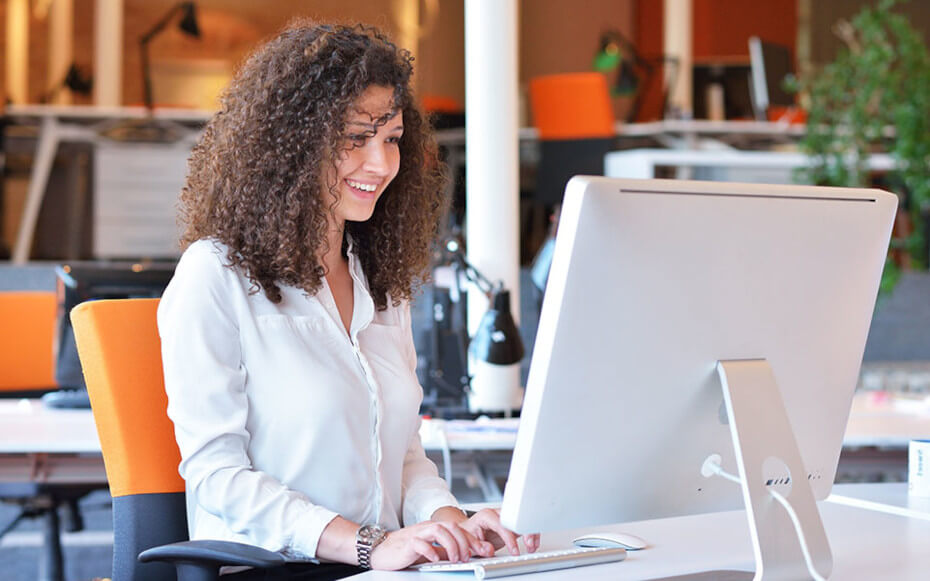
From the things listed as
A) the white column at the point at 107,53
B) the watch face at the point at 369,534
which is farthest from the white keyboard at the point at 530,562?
the white column at the point at 107,53

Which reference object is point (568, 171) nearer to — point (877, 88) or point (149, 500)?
point (877, 88)

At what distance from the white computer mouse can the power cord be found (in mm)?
211

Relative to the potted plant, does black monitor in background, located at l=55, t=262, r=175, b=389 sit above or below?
below

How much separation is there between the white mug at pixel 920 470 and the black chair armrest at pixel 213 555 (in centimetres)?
106

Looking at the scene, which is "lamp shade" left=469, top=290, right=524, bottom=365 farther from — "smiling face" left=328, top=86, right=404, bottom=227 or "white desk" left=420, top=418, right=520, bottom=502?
"smiling face" left=328, top=86, right=404, bottom=227

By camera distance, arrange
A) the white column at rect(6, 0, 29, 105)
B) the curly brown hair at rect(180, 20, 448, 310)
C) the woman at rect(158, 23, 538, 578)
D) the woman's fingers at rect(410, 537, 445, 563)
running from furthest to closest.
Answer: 1. the white column at rect(6, 0, 29, 105)
2. the curly brown hair at rect(180, 20, 448, 310)
3. the woman at rect(158, 23, 538, 578)
4. the woman's fingers at rect(410, 537, 445, 563)

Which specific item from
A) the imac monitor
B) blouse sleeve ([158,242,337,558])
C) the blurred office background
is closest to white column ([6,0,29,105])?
the blurred office background

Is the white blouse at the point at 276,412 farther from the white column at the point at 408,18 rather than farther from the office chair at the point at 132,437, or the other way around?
the white column at the point at 408,18

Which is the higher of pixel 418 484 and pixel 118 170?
pixel 118 170

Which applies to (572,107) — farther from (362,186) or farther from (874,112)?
(362,186)

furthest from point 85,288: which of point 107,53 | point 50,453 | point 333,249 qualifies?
point 107,53

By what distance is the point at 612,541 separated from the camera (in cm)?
145

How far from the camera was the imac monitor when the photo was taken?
3.63 ft

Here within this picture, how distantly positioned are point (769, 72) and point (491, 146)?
461 centimetres
